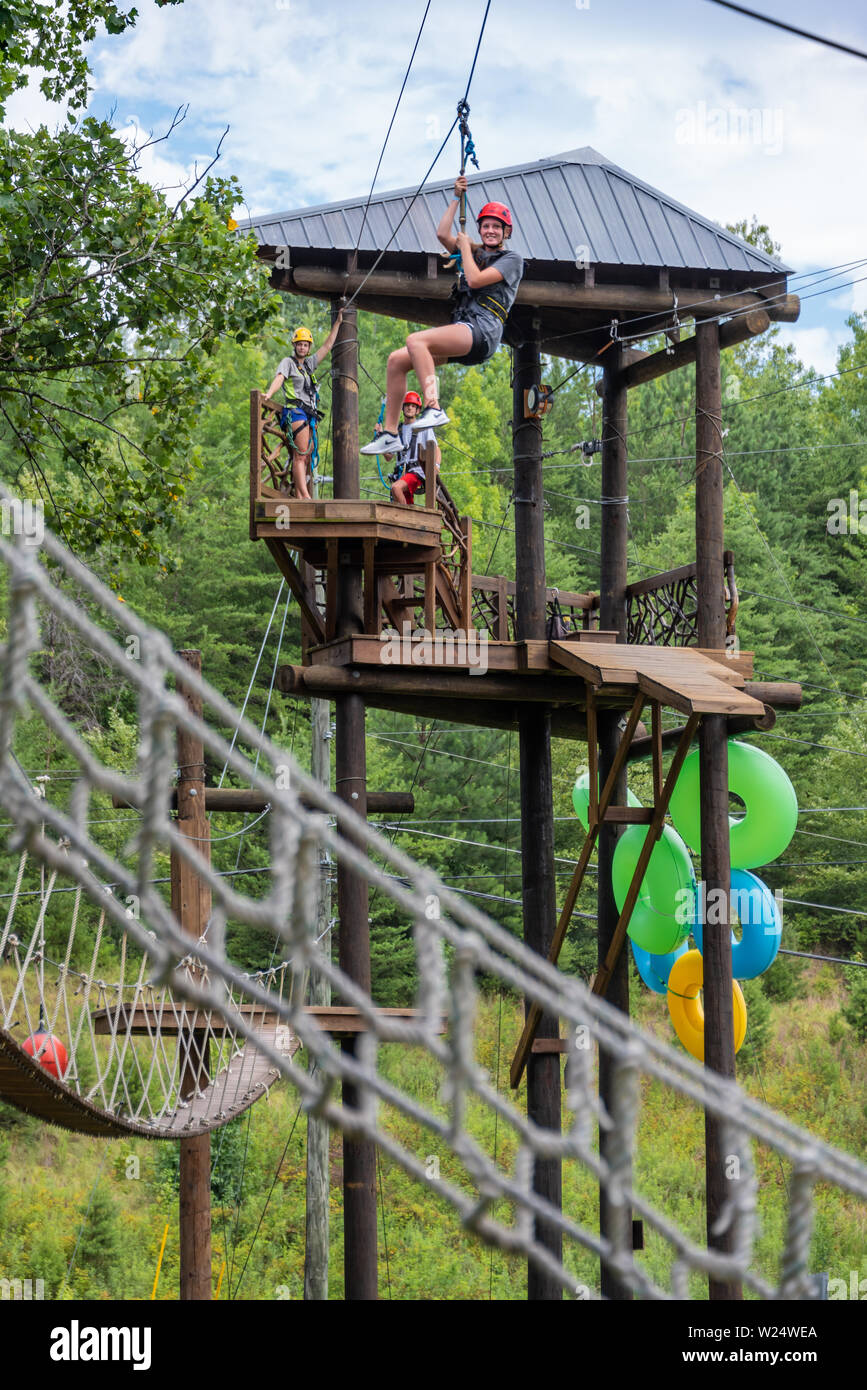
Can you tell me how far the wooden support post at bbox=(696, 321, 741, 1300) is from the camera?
29.9 feet

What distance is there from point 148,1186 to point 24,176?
1319cm

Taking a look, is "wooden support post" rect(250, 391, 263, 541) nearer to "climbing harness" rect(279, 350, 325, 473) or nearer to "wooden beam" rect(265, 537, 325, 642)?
"wooden beam" rect(265, 537, 325, 642)

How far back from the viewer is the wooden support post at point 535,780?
10070 millimetres

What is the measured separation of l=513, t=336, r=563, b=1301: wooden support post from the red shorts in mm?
999

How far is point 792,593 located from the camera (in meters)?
25.0

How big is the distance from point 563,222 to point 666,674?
137 inches

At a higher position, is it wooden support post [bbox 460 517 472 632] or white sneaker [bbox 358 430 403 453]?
white sneaker [bbox 358 430 403 453]

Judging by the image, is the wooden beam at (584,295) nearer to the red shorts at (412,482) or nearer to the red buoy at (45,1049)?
the red shorts at (412,482)

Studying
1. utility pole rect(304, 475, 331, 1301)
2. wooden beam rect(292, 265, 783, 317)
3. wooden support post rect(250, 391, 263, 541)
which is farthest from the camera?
utility pole rect(304, 475, 331, 1301)

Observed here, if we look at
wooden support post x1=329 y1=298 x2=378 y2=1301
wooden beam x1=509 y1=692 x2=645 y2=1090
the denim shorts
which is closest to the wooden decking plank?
wooden beam x1=509 y1=692 x2=645 y2=1090

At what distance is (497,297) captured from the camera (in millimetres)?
9273

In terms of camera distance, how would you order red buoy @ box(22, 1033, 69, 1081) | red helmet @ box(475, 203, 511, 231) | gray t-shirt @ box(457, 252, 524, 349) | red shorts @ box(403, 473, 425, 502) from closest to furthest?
red buoy @ box(22, 1033, 69, 1081) < gray t-shirt @ box(457, 252, 524, 349) < red helmet @ box(475, 203, 511, 231) < red shorts @ box(403, 473, 425, 502)
